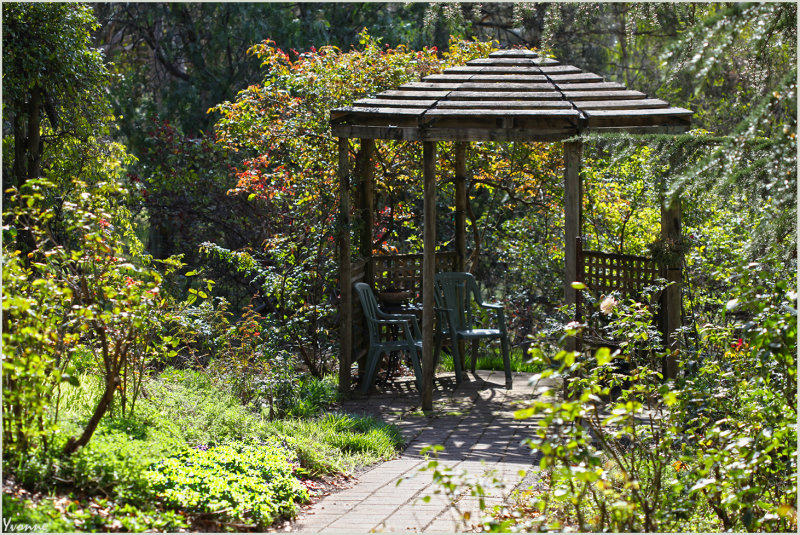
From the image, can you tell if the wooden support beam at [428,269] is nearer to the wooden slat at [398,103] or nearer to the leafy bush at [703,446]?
the wooden slat at [398,103]

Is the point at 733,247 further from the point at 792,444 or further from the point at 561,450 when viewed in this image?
the point at 561,450

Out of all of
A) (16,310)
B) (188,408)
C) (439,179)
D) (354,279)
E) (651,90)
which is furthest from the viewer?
(651,90)

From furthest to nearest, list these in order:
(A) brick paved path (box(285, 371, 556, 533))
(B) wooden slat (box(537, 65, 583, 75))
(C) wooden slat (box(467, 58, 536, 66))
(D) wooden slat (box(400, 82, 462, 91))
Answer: (C) wooden slat (box(467, 58, 536, 66)) → (B) wooden slat (box(537, 65, 583, 75)) → (D) wooden slat (box(400, 82, 462, 91)) → (A) brick paved path (box(285, 371, 556, 533))

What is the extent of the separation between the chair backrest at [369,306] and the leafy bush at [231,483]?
2.80 metres

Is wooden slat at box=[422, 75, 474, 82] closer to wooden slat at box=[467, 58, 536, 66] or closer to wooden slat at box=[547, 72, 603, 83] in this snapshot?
wooden slat at box=[467, 58, 536, 66]

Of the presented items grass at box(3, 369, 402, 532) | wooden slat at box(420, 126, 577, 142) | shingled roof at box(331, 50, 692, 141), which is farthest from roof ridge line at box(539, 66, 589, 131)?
grass at box(3, 369, 402, 532)

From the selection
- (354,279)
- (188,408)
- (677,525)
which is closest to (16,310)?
(188,408)

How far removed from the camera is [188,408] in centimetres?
513

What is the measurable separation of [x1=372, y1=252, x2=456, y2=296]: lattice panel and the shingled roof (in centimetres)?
149

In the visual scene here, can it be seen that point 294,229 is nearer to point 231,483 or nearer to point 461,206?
point 461,206

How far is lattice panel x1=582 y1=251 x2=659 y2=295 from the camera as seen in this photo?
6.65 metres

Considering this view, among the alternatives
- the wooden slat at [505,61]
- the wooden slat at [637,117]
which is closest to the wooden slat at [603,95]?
the wooden slat at [637,117]

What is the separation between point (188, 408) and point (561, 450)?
2882mm

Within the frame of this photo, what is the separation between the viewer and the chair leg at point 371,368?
7316mm
